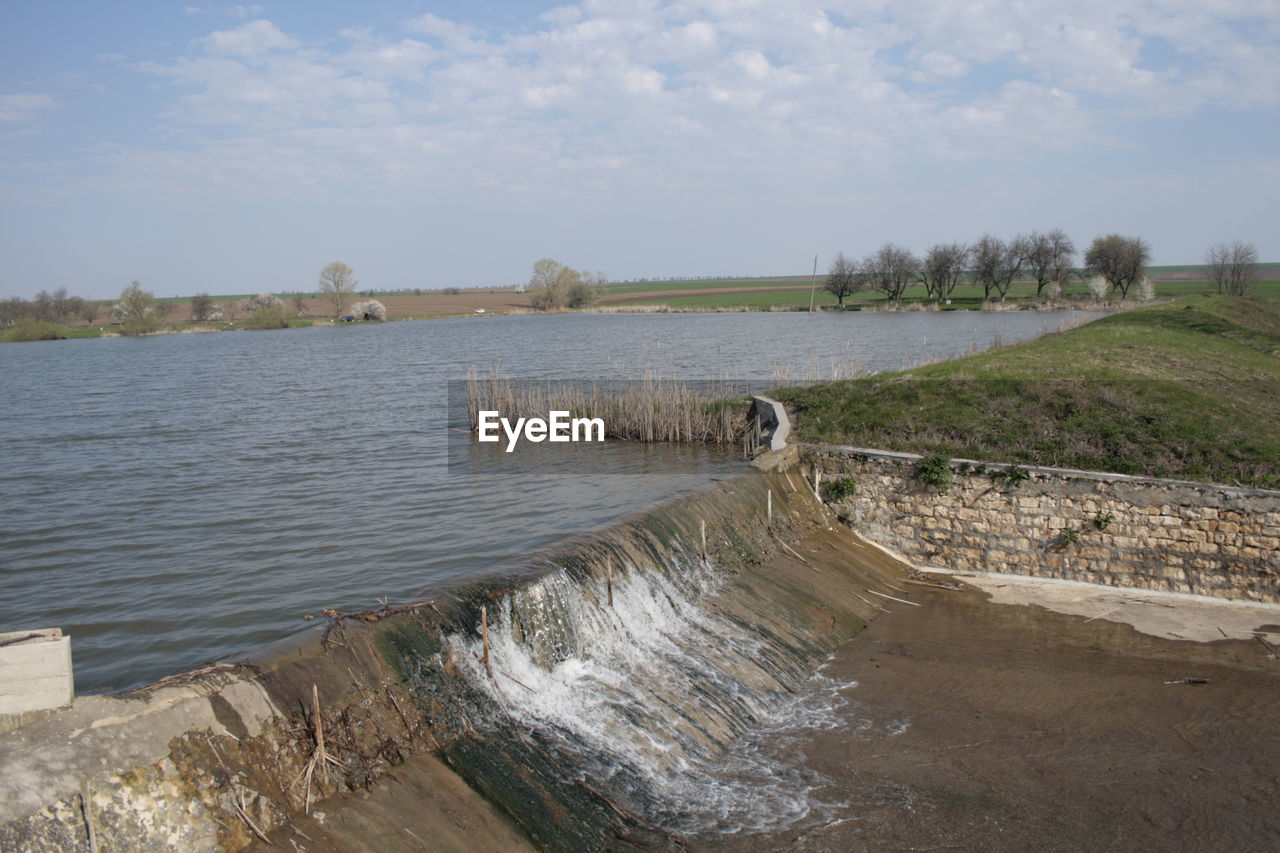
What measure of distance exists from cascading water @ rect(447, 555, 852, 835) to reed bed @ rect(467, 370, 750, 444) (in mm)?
9837

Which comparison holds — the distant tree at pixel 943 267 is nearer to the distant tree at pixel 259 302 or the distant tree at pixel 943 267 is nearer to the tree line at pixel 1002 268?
the tree line at pixel 1002 268

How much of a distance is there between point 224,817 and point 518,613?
3.66 meters

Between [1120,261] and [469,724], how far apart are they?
90544 millimetres

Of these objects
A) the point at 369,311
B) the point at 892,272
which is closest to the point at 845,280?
the point at 892,272

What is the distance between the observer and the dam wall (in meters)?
5.39

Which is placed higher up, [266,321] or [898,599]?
[266,321]

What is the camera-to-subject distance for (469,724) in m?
7.38

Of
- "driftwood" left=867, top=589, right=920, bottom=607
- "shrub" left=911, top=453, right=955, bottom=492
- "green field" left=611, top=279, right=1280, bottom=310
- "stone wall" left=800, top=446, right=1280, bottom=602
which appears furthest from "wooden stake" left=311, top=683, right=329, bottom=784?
"green field" left=611, top=279, right=1280, bottom=310

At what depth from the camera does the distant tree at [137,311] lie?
259 feet

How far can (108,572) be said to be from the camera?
11.8 meters

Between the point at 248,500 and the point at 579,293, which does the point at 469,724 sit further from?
the point at 579,293

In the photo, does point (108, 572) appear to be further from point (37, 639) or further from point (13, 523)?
point (37, 639)

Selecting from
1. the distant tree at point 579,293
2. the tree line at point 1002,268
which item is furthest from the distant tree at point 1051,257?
the distant tree at point 579,293

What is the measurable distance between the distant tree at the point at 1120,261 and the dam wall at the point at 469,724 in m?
83.8
